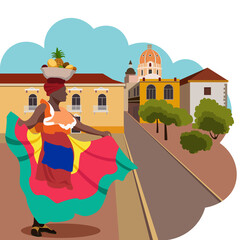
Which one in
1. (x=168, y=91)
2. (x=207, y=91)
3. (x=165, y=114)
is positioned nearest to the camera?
(x=165, y=114)

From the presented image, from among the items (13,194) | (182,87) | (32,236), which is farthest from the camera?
(182,87)

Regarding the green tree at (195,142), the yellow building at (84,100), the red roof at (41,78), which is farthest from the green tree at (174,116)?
the green tree at (195,142)

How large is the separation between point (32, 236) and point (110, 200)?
304 centimetres

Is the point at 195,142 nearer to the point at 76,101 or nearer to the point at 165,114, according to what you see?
the point at 165,114

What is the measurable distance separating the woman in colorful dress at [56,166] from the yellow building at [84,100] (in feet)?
74.3

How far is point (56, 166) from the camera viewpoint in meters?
6.40

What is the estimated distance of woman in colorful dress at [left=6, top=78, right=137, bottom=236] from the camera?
6.31 m

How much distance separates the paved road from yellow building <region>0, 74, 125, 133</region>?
1091cm

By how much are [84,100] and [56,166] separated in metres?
23.5

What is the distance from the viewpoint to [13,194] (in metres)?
9.72

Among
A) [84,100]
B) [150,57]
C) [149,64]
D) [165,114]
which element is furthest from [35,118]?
[150,57]

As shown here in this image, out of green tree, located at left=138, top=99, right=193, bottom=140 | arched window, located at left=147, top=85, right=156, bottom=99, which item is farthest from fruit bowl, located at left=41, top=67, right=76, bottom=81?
arched window, located at left=147, top=85, right=156, bottom=99

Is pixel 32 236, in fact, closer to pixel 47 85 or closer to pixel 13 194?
pixel 47 85

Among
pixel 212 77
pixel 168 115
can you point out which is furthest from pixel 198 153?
pixel 212 77
